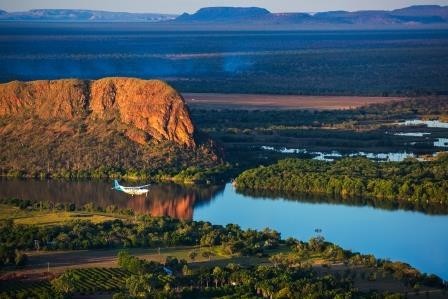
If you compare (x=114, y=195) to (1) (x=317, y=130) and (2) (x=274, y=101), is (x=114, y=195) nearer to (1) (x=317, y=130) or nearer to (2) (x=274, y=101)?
(1) (x=317, y=130)

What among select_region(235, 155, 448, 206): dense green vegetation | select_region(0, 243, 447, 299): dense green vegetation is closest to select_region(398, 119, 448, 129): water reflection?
select_region(235, 155, 448, 206): dense green vegetation

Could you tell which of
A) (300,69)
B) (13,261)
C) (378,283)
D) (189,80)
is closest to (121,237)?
(13,261)

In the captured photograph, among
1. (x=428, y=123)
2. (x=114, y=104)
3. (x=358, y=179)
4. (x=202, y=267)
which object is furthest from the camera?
(x=428, y=123)

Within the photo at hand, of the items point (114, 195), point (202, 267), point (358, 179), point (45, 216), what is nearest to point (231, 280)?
point (202, 267)

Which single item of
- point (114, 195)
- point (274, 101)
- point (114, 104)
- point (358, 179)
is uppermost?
point (114, 104)

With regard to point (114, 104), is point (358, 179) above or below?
below

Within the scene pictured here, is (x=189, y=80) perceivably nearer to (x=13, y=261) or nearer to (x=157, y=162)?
(x=157, y=162)

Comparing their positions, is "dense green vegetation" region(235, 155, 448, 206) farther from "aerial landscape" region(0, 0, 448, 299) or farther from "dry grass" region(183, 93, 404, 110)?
"dry grass" region(183, 93, 404, 110)
